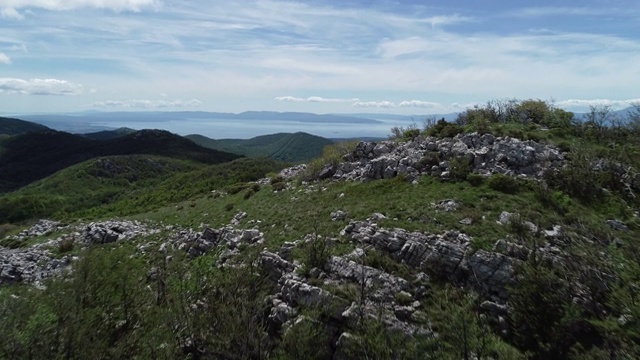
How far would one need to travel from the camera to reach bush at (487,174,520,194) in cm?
2533

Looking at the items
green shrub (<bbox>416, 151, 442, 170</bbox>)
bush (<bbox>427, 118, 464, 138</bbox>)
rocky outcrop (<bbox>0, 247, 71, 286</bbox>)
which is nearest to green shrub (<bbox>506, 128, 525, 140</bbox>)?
bush (<bbox>427, 118, 464, 138</bbox>)

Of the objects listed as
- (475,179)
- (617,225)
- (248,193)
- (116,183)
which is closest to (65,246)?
(248,193)

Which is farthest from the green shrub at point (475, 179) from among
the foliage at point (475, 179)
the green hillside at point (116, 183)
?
the green hillside at point (116, 183)

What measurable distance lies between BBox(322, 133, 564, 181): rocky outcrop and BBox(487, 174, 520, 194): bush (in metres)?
1.88

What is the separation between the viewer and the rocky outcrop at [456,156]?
2833 cm

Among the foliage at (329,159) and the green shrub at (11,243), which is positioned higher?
the foliage at (329,159)

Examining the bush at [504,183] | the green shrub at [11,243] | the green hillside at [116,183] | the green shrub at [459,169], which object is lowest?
the green hillside at [116,183]

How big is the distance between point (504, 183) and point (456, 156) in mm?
5587

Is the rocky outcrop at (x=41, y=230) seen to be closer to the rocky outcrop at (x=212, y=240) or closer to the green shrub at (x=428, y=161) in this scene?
the rocky outcrop at (x=212, y=240)

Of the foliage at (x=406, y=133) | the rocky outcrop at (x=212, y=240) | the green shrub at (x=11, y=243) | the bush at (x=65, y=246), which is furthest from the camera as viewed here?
the foliage at (x=406, y=133)

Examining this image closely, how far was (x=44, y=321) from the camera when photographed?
1491cm

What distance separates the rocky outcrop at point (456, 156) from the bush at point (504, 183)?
188cm

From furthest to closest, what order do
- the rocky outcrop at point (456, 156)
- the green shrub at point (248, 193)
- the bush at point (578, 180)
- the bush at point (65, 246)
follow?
1. the green shrub at point (248, 193)
2. the bush at point (65, 246)
3. the rocky outcrop at point (456, 156)
4. the bush at point (578, 180)

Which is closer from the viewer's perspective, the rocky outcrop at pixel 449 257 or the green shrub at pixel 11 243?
the rocky outcrop at pixel 449 257
